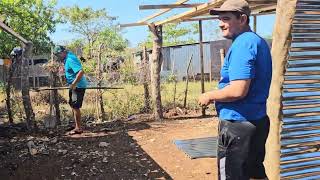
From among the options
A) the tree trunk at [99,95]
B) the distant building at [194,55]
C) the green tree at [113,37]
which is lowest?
the tree trunk at [99,95]

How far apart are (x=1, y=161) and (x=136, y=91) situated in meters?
5.67

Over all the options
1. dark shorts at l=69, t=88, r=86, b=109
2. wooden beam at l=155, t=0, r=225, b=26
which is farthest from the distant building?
dark shorts at l=69, t=88, r=86, b=109

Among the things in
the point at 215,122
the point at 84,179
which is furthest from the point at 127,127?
the point at 84,179

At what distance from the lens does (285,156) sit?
4.36 meters

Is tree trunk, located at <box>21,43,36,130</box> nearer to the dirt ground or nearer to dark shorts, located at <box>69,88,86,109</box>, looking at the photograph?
the dirt ground

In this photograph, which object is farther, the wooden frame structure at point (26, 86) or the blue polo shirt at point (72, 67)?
the wooden frame structure at point (26, 86)

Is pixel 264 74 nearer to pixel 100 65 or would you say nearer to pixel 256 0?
pixel 256 0

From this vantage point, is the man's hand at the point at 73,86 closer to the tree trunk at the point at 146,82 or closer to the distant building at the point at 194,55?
the tree trunk at the point at 146,82

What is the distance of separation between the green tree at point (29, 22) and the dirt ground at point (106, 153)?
15113mm

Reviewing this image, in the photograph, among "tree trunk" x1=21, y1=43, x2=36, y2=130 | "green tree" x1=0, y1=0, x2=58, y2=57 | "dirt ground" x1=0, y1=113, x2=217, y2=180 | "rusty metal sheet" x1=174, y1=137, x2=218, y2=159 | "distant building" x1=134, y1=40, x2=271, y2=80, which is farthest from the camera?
"distant building" x1=134, y1=40, x2=271, y2=80

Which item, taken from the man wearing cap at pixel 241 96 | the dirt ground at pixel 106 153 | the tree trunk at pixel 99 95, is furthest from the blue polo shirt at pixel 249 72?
the tree trunk at pixel 99 95

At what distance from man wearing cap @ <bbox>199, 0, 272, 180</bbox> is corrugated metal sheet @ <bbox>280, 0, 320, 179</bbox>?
3.69 ft

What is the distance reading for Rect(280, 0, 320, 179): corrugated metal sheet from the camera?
4309mm

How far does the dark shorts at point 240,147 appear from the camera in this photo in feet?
10.5
